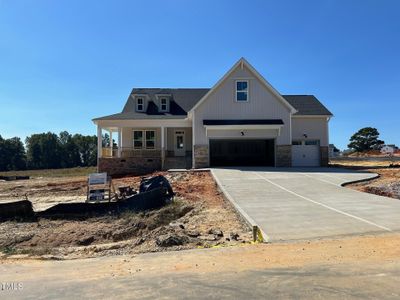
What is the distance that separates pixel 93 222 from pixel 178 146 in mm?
18892

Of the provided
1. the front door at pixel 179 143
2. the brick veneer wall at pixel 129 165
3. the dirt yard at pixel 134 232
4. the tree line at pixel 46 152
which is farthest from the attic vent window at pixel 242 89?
the tree line at pixel 46 152

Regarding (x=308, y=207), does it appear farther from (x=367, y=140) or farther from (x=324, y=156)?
(x=367, y=140)

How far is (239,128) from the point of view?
87.8 ft

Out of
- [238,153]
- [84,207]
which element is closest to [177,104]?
[238,153]

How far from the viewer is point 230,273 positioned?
5.95 meters

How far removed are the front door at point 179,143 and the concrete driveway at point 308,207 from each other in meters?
11.3

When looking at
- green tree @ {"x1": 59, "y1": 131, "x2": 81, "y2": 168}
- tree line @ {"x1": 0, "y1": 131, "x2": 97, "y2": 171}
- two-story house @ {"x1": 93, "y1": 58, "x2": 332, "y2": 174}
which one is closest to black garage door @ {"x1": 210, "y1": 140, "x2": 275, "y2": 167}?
two-story house @ {"x1": 93, "y1": 58, "x2": 332, "y2": 174}

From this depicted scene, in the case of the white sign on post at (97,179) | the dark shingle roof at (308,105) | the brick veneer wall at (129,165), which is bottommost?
the white sign on post at (97,179)

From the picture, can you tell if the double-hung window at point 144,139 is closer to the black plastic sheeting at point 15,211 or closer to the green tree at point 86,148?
the black plastic sheeting at point 15,211

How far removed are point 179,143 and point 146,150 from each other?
118 inches

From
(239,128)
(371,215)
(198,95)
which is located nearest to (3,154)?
(198,95)

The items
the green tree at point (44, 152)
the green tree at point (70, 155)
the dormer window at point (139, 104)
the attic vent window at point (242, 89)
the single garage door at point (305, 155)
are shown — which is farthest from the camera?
the green tree at point (70, 155)

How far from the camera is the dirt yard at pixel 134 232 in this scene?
8.73 meters

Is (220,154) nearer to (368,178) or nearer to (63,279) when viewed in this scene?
(368,178)
